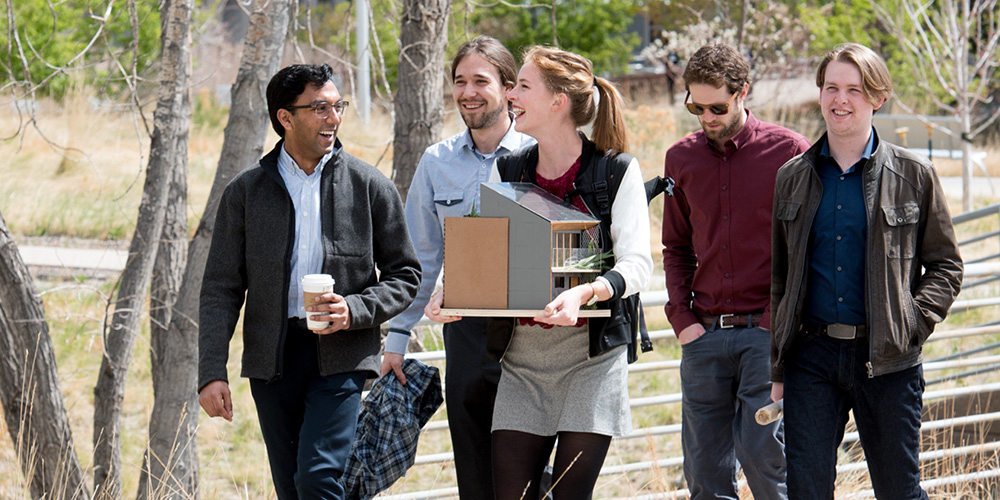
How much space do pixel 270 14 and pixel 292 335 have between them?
7.22 feet

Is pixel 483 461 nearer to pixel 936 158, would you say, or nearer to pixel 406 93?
pixel 406 93

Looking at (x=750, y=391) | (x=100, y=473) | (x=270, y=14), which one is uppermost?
(x=270, y=14)

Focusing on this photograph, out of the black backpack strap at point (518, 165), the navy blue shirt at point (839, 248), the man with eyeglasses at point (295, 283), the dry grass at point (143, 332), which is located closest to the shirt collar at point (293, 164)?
the man with eyeglasses at point (295, 283)

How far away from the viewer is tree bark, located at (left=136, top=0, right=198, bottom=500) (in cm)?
503

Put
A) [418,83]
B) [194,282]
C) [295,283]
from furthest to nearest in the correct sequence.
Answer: [418,83] < [194,282] < [295,283]

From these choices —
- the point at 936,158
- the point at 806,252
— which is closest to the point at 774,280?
the point at 806,252

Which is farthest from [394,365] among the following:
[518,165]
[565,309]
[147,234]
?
[147,234]

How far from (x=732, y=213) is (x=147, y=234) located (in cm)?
319

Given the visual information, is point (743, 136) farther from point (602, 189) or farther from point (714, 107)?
point (602, 189)

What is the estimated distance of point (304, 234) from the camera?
3.36 m

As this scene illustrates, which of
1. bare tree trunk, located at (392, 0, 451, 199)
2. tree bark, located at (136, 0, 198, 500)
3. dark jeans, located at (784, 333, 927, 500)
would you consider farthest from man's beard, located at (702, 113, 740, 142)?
tree bark, located at (136, 0, 198, 500)

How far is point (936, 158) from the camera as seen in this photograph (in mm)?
20250

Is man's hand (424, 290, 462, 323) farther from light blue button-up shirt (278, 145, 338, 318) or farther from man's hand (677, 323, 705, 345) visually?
man's hand (677, 323, 705, 345)

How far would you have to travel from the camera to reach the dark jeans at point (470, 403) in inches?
139
